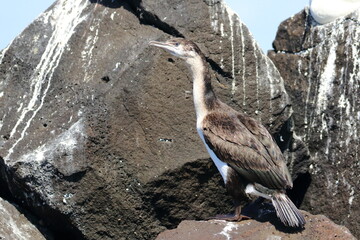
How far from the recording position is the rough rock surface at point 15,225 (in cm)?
1171

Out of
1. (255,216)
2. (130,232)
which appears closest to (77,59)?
(130,232)

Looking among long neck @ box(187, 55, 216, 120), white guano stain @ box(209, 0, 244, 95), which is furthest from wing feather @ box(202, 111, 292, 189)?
white guano stain @ box(209, 0, 244, 95)

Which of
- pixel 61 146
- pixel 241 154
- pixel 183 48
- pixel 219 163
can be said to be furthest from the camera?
pixel 61 146

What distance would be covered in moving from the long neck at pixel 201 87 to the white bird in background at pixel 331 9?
2.67 m

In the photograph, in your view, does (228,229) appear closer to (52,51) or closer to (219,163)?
(219,163)

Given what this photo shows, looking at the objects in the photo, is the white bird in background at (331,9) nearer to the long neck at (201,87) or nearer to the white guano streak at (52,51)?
the long neck at (201,87)

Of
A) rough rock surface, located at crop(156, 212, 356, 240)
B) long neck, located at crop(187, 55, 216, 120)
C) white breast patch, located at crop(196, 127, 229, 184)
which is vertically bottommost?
rough rock surface, located at crop(156, 212, 356, 240)

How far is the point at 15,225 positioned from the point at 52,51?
2.01 metres

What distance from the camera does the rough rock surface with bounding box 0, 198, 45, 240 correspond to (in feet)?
38.4

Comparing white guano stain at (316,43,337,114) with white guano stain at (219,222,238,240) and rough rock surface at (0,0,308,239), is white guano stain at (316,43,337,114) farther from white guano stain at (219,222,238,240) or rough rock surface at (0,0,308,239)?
white guano stain at (219,222,238,240)

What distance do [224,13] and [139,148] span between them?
1871mm

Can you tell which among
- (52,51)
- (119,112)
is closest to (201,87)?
(119,112)

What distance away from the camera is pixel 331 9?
1335cm

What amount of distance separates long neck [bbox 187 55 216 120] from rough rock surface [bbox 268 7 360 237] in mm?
2223
